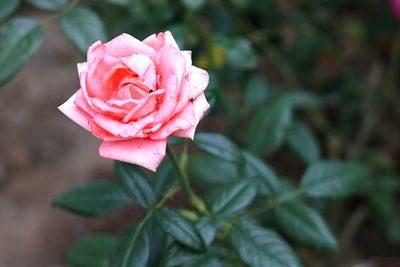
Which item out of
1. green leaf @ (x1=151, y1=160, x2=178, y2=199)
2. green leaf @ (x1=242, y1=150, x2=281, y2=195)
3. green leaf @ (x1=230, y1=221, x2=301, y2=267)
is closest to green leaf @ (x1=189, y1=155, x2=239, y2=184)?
green leaf @ (x1=242, y1=150, x2=281, y2=195)

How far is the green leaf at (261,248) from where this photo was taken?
3.47 feet

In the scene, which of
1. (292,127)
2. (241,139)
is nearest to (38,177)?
(241,139)

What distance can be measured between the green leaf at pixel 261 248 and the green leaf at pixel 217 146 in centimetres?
13

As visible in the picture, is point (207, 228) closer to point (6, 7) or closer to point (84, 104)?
point (84, 104)

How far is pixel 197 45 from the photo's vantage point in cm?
187

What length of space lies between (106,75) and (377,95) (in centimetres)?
160

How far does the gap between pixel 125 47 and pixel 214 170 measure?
0.63 metres

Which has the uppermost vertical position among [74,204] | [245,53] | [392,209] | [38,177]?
[245,53]

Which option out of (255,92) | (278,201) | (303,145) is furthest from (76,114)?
(255,92)

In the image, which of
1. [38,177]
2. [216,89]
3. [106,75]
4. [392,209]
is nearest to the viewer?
[106,75]

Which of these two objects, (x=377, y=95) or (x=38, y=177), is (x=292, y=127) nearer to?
(x=377, y=95)

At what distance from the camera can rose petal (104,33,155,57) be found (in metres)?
0.91

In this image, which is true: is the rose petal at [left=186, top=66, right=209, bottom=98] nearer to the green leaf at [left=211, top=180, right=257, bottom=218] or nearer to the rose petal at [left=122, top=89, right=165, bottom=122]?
the rose petal at [left=122, top=89, right=165, bottom=122]

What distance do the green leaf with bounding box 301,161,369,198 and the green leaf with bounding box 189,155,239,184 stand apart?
0.17 meters
